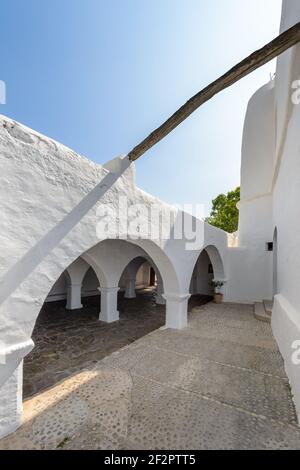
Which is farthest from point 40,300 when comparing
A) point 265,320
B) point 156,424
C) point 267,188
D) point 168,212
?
point 267,188

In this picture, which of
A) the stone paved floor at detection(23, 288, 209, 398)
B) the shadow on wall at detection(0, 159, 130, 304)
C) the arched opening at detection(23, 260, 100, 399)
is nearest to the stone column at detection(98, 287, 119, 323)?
the stone paved floor at detection(23, 288, 209, 398)

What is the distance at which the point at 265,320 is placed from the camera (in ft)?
23.5

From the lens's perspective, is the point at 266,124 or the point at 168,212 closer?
the point at 168,212

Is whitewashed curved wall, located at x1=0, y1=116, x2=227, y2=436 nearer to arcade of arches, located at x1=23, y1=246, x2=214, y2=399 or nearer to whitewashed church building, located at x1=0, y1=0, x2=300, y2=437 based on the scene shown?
whitewashed church building, located at x1=0, y1=0, x2=300, y2=437

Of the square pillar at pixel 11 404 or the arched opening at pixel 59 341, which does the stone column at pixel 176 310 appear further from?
the square pillar at pixel 11 404

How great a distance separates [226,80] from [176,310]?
215 inches

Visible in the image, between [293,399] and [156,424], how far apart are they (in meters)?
2.05

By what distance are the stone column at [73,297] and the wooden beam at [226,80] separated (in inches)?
295

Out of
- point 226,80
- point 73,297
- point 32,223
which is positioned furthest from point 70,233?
point 73,297

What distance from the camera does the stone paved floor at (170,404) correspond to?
7.95 feet

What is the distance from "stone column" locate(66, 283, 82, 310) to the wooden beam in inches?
295

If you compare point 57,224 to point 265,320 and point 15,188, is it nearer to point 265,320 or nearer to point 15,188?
point 15,188

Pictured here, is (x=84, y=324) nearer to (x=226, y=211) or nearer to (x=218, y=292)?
(x=218, y=292)

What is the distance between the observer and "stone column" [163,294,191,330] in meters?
6.22
